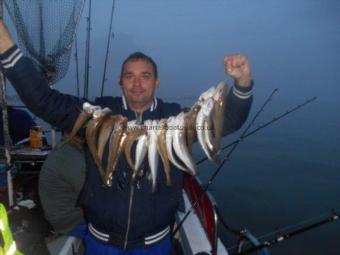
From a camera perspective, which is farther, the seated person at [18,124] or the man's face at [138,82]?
the seated person at [18,124]

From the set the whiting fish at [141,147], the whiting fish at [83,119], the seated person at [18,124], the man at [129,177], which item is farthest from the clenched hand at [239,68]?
the seated person at [18,124]

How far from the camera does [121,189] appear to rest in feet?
11.1

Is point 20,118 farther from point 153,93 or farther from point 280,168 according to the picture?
point 280,168

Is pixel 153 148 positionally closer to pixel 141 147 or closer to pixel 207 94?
pixel 141 147

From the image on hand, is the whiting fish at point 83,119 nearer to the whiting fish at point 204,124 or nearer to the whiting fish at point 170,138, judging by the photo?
the whiting fish at point 170,138

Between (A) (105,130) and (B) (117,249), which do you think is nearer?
(A) (105,130)

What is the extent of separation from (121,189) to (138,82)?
3.46 ft

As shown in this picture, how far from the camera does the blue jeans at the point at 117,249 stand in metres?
3.48

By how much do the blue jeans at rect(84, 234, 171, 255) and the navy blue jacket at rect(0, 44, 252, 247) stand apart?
7 cm

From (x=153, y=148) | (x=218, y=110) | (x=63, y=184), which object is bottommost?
(x=63, y=184)

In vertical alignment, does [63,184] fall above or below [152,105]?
below

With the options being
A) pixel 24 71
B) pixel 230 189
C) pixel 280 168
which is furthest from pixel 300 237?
Answer: pixel 24 71

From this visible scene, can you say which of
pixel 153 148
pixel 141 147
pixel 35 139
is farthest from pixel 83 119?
pixel 35 139

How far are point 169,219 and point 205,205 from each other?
1.65 metres
